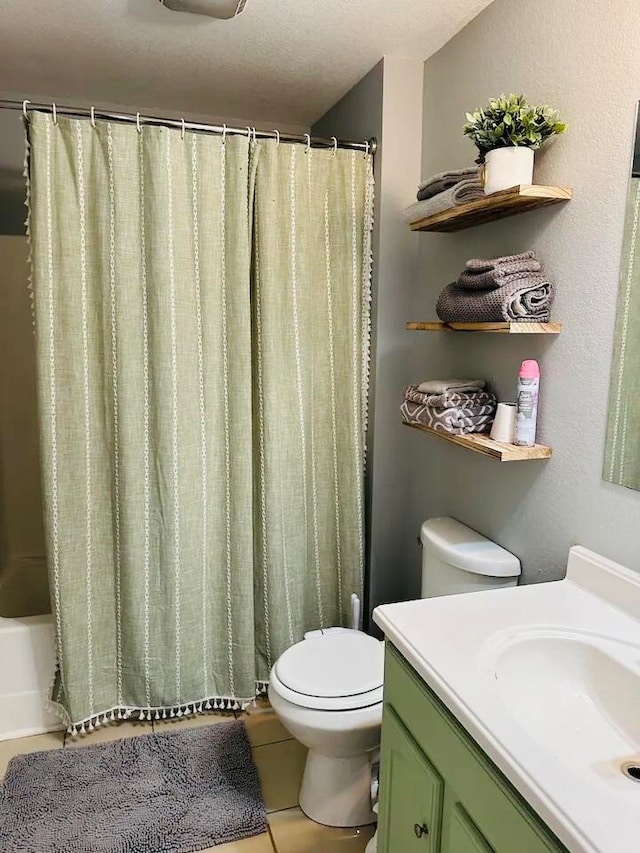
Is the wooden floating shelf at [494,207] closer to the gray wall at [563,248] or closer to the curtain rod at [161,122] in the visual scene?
the gray wall at [563,248]

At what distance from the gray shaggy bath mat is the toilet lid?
449mm

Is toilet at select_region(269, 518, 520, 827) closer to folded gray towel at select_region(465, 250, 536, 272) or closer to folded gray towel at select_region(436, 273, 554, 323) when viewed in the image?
folded gray towel at select_region(436, 273, 554, 323)

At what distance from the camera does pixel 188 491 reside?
2.07 meters

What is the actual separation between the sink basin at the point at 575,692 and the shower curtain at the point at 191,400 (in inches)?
43.0

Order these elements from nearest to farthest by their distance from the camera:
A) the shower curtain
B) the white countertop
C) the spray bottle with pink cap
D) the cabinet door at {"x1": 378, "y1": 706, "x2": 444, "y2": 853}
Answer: the white countertop
the cabinet door at {"x1": 378, "y1": 706, "x2": 444, "y2": 853}
the spray bottle with pink cap
the shower curtain

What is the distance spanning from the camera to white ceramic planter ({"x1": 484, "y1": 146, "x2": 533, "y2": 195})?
58.9 inches

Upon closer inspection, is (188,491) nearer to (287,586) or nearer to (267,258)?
(287,586)

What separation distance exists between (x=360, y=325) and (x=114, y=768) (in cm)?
163

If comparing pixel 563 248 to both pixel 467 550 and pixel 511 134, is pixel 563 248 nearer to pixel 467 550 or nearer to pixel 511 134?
pixel 511 134

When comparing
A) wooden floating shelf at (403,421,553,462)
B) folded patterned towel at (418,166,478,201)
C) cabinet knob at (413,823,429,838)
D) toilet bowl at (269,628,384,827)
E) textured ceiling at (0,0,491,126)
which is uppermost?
textured ceiling at (0,0,491,126)

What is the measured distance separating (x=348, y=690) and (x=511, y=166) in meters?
1.36

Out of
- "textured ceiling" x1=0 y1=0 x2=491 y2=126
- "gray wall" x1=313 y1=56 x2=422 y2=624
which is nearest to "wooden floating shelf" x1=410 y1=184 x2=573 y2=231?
"gray wall" x1=313 y1=56 x2=422 y2=624

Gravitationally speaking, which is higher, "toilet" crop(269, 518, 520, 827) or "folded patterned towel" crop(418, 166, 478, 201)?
"folded patterned towel" crop(418, 166, 478, 201)

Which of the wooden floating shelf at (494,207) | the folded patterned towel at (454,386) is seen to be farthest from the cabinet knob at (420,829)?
the wooden floating shelf at (494,207)
